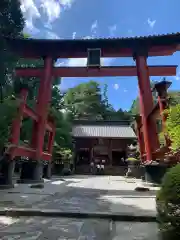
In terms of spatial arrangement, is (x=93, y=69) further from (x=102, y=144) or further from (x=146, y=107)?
(x=102, y=144)

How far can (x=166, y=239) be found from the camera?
3.41m

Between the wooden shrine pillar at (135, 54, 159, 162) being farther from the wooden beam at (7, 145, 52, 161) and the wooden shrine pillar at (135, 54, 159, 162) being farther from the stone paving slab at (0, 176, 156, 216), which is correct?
the wooden beam at (7, 145, 52, 161)

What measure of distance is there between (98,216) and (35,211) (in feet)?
4.34

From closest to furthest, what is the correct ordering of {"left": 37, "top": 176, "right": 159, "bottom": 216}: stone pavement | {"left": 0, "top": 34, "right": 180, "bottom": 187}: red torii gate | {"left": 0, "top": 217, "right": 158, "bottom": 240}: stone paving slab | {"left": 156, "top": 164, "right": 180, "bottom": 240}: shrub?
1. {"left": 156, "top": 164, "right": 180, "bottom": 240}: shrub
2. {"left": 0, "top": 217, "right": 158, "bottom": 240}: stone paving slab
3. {"left": 37, "top": 176, "right": 159, "bottom": 216}: stone pavement
4. {"left": 0, "top": 34, "right": 180, "bottom": 187}: red torii gate

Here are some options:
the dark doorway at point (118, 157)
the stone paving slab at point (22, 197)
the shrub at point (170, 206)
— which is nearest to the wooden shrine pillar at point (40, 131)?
the stone paving slab at point (22, 197)

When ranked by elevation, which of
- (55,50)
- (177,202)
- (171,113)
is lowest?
(177,202)

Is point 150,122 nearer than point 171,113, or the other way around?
point 171,113

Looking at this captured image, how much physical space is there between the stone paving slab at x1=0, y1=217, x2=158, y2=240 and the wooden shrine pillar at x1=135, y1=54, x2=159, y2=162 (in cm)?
905

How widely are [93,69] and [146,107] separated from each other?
3662 millimetres

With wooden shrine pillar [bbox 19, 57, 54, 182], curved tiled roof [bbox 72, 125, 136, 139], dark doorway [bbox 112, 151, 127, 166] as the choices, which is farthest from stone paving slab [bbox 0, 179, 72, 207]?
dark doorway [bbox 112, 151, 127, 166]

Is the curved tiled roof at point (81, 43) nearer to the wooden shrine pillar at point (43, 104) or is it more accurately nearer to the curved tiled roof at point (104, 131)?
the wooden shrine pillar at point (43, 104)

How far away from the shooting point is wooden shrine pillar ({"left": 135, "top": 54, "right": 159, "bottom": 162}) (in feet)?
44.7

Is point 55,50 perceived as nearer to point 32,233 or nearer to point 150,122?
point 150,122

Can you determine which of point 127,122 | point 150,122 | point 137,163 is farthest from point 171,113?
point 127,122
